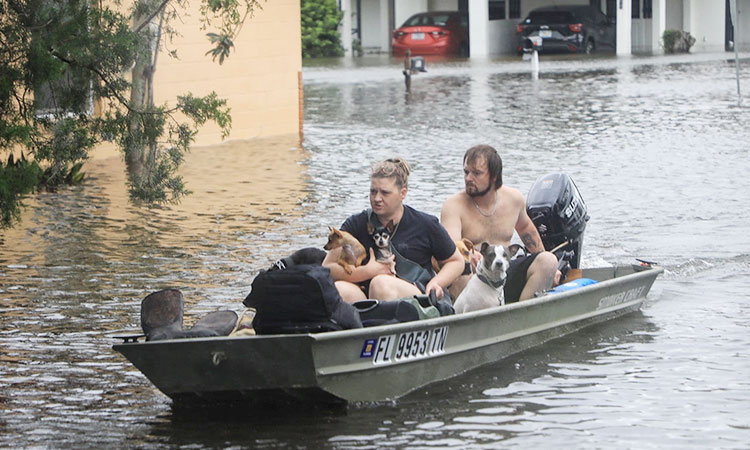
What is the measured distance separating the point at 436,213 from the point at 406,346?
748 centimetres

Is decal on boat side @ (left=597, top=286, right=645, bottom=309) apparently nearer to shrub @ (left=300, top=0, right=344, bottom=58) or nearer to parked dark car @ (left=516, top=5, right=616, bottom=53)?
parked dark car @ (left=516, top=5, right=616, bottom=53)

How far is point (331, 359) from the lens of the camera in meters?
7.52

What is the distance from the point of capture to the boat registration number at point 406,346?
775cm

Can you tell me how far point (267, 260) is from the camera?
12.9 m

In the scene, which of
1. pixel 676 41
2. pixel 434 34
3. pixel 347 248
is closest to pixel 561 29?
pixel 676 41

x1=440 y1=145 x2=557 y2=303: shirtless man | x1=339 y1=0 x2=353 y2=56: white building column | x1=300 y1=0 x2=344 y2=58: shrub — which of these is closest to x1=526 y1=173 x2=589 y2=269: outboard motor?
x1=440 y1=145 x2=557 y2=303: shirtless man

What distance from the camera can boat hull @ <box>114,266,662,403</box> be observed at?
288 inches

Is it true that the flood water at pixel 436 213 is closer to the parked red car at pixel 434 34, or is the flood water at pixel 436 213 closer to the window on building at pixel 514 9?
the parked red car at pixel 434 34

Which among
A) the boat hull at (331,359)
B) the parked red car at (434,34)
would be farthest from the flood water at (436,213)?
the parked red car at (434,34)

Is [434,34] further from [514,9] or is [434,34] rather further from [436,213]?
[436,213]

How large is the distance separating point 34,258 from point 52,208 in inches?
130

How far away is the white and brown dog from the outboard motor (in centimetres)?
199

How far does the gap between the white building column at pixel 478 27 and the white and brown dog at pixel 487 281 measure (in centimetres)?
4109

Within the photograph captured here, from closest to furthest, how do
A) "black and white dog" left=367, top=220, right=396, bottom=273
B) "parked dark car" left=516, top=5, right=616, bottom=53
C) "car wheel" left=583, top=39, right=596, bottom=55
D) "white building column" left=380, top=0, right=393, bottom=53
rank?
"black and white dog" left=367, top=220, right=396, bottom=273 < "parked dark car" left=516, top=5, right=616, bottom=53 < "car wheel" left=583, top=39, right=596, bottom=55 < "white building column" left=380, top=0, right=393, bottom=53
